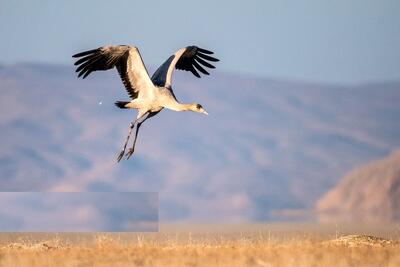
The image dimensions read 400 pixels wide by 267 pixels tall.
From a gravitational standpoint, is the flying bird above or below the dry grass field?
above

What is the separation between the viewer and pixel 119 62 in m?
23.0

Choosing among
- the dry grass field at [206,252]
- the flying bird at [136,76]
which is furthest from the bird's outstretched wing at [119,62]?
the dry grass field at [206,252]

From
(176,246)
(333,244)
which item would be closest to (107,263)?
(176,246)

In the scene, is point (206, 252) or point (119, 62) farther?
point (119, 62)

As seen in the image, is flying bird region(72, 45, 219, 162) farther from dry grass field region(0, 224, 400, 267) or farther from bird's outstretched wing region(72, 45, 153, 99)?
dry grass field region(0, 224, 400, 267)

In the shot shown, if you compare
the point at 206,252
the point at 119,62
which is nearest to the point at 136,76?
the point at 119,62

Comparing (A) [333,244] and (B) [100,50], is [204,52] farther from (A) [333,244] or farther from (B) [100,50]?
(A) [333,244]

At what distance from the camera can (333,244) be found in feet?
62.5

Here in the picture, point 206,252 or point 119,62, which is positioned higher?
point 119,62

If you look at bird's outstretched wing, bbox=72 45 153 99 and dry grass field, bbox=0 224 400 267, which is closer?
dry grass field, bbox=0 224 400 267

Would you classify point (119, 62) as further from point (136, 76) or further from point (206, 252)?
point (206, 252)

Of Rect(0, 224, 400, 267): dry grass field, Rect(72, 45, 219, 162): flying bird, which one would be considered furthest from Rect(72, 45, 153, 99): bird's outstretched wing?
Rect(0, 224, 400, 267): dry grass field

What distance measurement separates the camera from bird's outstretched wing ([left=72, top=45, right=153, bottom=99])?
22734 millimetres

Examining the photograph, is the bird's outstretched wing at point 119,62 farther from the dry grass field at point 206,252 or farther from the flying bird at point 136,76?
the dry grass field at point 206,252
